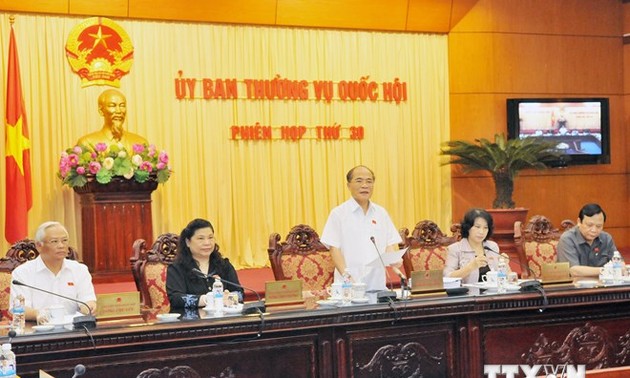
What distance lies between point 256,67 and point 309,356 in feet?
19.5

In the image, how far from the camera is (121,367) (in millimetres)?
3824

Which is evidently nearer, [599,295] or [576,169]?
[599,295]

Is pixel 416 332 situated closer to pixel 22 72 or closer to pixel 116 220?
pixel 116 220

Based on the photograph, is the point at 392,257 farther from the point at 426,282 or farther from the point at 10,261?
the point at 10,261

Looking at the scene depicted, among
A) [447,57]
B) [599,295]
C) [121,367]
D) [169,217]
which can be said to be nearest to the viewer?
[121,367]

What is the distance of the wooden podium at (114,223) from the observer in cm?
802

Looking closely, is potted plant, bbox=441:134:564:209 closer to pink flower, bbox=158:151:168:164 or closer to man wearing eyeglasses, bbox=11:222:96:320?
pink flower, bbox=158:151:168:164

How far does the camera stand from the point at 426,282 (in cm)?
463

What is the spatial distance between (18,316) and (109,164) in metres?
4.04

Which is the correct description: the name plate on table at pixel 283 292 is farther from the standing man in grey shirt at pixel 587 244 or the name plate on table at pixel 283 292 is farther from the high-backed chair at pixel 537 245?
the high-backed chair at pixel 537 245

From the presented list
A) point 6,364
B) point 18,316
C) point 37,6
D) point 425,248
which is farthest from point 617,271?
point 37,6

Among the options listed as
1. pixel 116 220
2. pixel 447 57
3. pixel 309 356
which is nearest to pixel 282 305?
pixel 309 356

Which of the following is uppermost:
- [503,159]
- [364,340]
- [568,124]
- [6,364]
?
[568,124]

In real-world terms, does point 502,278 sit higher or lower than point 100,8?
lower
